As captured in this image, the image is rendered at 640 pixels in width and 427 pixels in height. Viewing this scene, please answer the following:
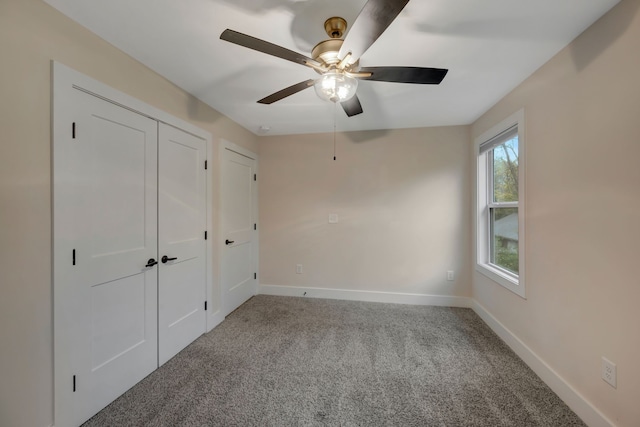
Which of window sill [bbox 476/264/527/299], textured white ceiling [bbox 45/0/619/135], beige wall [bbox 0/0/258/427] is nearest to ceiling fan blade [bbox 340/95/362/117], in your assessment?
textured white ceiling [bbox 45/0/619/135]

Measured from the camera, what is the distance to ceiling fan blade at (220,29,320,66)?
1.14 m

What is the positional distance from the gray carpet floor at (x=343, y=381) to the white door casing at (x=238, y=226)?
0.53 m

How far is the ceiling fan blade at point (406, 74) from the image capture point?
4.50 feet

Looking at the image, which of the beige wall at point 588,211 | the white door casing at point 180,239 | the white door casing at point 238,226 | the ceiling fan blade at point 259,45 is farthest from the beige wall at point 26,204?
the beige wall at point 588,211

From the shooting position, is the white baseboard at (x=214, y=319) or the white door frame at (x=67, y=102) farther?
the white baseboard at (x=214, y=319)

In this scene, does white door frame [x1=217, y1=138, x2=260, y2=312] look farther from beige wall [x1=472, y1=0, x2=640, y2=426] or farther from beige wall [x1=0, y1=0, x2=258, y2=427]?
beige wall [x1=472, y1=0, x2=640, y2=426]

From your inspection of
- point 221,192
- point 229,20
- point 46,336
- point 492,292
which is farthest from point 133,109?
point 492,292

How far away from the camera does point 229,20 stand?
1.42 m

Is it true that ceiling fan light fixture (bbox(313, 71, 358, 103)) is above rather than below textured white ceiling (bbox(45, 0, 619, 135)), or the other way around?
below

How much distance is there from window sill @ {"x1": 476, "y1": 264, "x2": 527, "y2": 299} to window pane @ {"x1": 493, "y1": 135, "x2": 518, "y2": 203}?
2.49 ft

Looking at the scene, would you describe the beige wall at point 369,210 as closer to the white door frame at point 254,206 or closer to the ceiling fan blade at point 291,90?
the white door frame at point 254,206

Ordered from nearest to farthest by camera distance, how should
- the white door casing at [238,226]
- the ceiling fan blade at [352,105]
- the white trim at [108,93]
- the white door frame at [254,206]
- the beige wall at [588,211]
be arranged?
the beige wall at [588,211], the white trim at [108,93], the ceiling fan blade at [352,105], the white door frame at [254,206], the white door casing at [238,226]

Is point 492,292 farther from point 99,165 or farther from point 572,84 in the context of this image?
point 99,165

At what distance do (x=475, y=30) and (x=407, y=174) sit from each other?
195 centimetres
